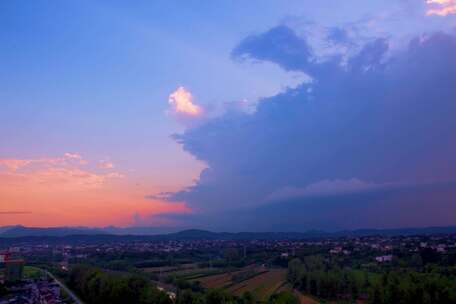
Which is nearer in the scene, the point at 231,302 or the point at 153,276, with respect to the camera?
the point at 231,302

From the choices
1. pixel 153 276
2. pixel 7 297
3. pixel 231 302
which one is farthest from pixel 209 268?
pixel 231 302

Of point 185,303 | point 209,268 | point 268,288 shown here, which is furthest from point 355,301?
point 209,268

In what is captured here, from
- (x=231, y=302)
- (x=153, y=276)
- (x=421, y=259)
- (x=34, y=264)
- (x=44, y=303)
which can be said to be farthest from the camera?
(x=34, y=264)

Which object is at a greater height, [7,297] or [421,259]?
[421,259]

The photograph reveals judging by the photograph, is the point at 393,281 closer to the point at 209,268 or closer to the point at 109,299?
the point at 109,299

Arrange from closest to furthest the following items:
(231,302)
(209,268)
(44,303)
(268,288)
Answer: (231,302)
(44,303)
(268,288)
(209,268)

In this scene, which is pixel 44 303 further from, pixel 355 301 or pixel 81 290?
pixel 355 301

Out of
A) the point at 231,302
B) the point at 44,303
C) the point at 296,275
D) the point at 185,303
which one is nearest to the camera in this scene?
the point at 231,302

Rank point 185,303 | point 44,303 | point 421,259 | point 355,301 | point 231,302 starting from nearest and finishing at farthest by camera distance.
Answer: point 231,302 → point 185,303 → point 355,301 → point 44,303 → point 421,259
